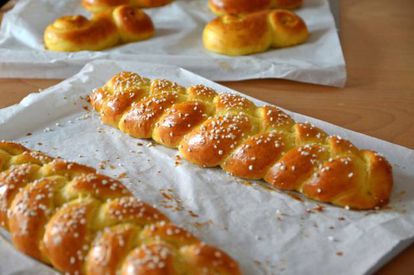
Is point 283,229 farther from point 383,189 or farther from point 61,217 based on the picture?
point 61,217

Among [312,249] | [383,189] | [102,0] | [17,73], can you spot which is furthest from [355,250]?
[102,0]

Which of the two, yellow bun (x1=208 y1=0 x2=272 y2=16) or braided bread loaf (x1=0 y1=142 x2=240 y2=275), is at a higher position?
yellow bun (x1=208 y1=0 x2=272 y2=16)

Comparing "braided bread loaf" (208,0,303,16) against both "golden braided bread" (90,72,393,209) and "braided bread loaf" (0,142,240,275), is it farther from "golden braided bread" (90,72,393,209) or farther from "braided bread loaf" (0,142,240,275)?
"braided bread loaf" (0,142,240,275)

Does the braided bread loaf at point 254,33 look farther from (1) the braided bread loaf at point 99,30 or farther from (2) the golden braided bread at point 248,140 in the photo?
(2) the golden braided bread at point 248,140

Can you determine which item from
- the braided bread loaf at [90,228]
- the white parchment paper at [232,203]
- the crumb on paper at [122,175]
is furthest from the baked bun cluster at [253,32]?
the braided bread loaf at [90,228]

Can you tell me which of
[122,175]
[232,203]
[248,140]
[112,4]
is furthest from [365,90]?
[112,4]

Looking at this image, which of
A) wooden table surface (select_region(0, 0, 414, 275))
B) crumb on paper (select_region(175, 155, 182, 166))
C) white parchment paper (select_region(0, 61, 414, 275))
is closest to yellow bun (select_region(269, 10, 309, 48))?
wooden table surface (select_region(0, 0, 414, 275))
